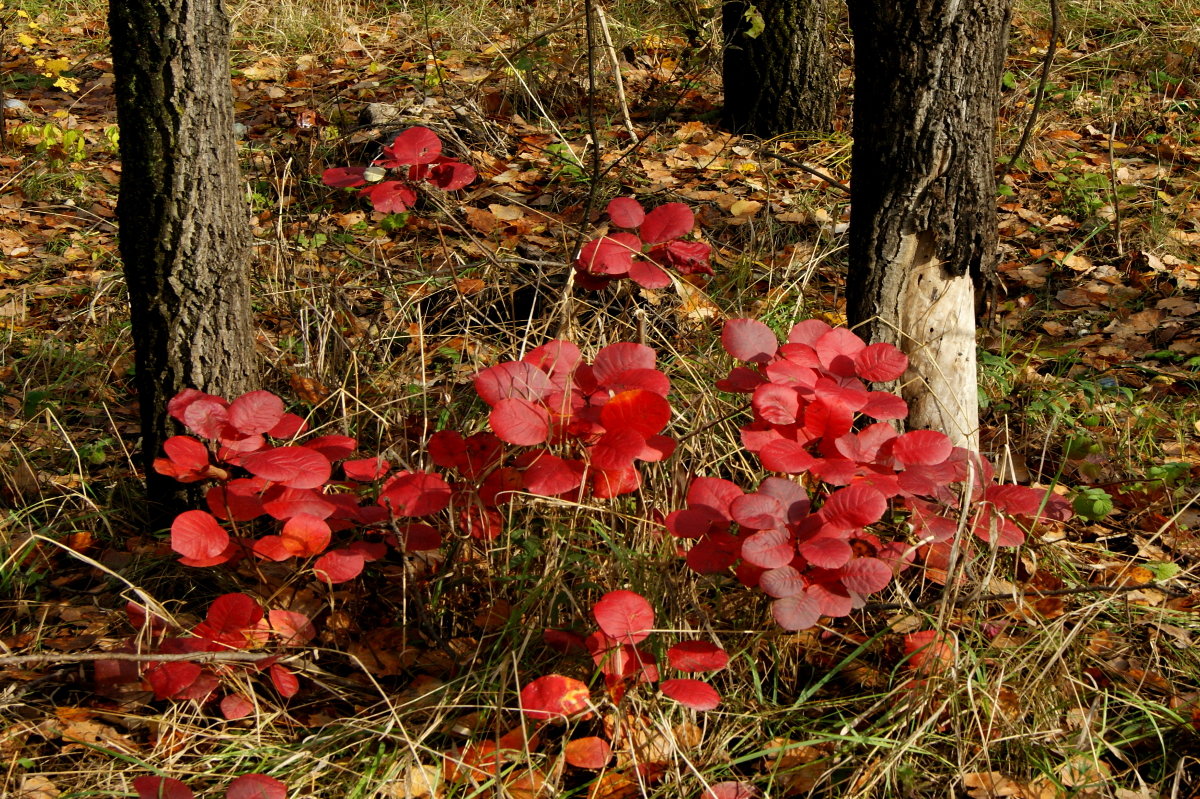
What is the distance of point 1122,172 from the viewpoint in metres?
4.28

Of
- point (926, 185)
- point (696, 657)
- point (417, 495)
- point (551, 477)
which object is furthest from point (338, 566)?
point (926, 185)

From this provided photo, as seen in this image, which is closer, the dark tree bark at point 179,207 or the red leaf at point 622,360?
the red leaf at point 622,360

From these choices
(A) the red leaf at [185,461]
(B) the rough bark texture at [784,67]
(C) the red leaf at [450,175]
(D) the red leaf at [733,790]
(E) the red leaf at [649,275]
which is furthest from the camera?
(B) the rough bark texture at [784,67]

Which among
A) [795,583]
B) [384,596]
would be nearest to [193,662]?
[384,596]

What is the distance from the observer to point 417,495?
1.86 metres

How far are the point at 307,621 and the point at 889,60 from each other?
166 centimetres

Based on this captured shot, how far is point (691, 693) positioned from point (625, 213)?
925 mm

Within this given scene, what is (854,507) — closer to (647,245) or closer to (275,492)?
(647,245)

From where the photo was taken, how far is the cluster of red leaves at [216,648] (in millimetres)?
1809

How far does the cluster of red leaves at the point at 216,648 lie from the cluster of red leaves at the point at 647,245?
0.90m

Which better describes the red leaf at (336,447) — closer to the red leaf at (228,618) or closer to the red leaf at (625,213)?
the red leaf at (228,618)

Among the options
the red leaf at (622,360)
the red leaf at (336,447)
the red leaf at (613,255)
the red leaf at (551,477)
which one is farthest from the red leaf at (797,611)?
the red leaf at (336,447)

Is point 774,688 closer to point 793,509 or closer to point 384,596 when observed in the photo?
Result: point 793,509

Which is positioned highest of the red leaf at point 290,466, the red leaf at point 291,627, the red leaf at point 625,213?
the red leaf at point 625,213
